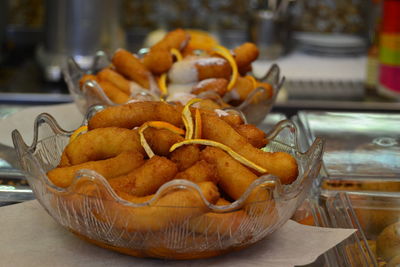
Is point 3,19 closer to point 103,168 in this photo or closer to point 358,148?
point 358,148

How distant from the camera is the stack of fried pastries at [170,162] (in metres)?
0.58

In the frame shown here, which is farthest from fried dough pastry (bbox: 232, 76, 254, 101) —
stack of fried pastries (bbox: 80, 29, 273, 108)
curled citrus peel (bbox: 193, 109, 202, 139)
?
curled citrus peel (bbox: 193, 109, 202, 139)

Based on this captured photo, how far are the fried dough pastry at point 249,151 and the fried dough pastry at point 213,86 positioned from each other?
264 mm

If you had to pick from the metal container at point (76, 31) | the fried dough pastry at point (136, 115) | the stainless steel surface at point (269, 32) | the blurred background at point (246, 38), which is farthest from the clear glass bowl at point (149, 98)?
the stainless steel surface at point (269, 32)

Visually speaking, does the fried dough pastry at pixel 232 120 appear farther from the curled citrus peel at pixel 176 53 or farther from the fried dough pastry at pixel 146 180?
the curled citrus peel at pixel 176 53

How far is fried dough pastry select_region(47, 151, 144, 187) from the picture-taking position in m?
0.63

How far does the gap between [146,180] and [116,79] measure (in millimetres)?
427

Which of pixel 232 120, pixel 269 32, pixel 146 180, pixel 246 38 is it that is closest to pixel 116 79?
pixel 232 120

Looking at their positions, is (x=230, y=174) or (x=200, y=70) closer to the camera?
(x=230, y=174)

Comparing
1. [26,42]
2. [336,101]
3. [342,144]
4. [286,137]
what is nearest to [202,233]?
[286,137]

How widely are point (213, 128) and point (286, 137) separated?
0.52ft

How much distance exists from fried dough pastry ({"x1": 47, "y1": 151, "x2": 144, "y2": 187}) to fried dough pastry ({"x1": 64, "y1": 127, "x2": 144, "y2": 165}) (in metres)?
0.02

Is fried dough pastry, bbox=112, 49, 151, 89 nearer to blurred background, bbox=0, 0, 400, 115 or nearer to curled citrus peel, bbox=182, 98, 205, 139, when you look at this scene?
curled citrus peel, bbox=182, 98, 205, 139

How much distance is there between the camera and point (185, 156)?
0.64 metres
